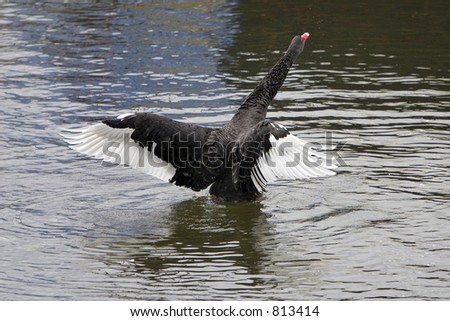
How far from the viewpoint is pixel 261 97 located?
9547 mm

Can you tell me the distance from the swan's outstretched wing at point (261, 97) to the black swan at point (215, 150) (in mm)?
10

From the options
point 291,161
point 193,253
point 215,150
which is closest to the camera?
point 193,253

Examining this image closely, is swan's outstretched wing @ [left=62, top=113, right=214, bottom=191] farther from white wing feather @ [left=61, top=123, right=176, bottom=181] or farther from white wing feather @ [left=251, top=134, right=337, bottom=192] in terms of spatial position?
white wing feather @ [left=251, top=134, right=337, bottom=192]

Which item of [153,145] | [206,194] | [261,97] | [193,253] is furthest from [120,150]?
[193,253]

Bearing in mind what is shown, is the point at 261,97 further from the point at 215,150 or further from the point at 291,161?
the point at 291,161

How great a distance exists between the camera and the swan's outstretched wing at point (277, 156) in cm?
809

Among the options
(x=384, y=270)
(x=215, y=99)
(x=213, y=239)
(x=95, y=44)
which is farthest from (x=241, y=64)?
(x=384, y=270)

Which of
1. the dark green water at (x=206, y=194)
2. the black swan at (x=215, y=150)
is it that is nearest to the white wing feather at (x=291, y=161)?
the black swan at (x=215, y=150)

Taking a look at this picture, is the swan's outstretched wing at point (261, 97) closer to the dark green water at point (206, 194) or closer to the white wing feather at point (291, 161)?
the dark green water at point (206, 194)

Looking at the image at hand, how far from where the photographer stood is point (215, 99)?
12.3 meters

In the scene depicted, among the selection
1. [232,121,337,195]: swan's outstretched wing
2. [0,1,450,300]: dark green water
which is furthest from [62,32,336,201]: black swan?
[0,1,450,300]: dark green water

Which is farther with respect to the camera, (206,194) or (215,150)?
(206,194)

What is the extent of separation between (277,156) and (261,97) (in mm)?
1491

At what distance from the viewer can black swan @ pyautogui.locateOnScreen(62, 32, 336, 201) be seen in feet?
26.7
